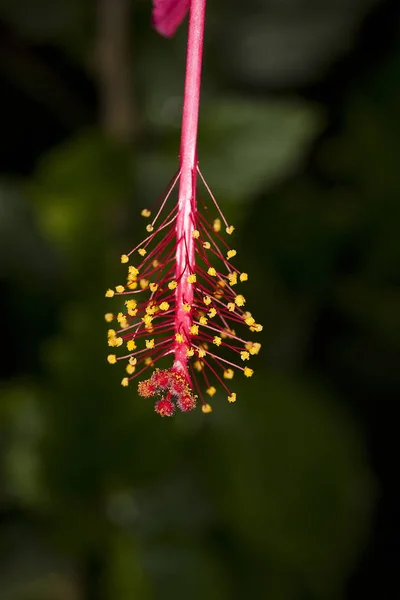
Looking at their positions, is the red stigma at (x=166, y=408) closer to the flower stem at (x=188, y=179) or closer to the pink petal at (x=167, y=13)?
the flower stem at (x=188, y=179)

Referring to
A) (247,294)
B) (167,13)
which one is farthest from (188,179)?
(247,294)

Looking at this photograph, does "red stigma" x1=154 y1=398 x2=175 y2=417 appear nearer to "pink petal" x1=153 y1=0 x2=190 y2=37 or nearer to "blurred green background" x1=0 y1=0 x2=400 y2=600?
"blurred green background" x1=0 y1=0 x2=400 y2=600

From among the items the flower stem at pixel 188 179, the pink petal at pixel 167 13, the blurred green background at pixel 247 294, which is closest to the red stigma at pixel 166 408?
the flower stem at pixel 188 179

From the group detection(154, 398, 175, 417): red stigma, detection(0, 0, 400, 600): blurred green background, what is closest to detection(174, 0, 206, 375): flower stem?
detection(154, 398, 175, 417): red stigma

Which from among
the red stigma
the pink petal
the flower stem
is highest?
the pink petal

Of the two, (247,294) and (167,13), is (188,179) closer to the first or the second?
(167,13)
